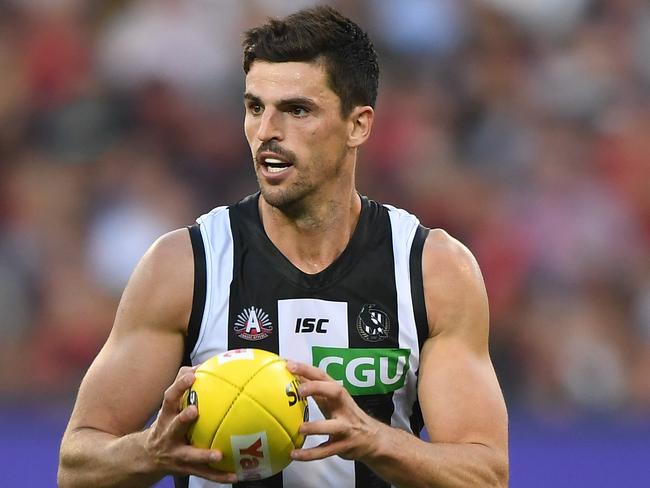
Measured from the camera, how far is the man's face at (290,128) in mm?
4531

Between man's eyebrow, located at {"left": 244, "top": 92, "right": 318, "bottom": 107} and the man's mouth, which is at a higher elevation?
man's eyebrow, located at {"left": 244, "top": 92, "right": 318, "bottom": 107}

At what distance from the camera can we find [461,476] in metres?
4.36

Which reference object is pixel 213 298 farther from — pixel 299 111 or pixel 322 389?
pixel 322 389

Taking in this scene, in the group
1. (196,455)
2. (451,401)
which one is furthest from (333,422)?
(451,401)

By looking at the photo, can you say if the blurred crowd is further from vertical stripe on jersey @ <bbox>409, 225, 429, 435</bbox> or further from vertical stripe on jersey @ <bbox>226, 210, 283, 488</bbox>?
vertical stripe on jersey @ <bbox>226, 210, 283, 488</bbox>

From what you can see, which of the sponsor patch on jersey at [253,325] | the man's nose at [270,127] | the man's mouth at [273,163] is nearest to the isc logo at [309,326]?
the sponsor patch on jersey at [253,325]

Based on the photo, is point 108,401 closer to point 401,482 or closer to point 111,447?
point 111,447

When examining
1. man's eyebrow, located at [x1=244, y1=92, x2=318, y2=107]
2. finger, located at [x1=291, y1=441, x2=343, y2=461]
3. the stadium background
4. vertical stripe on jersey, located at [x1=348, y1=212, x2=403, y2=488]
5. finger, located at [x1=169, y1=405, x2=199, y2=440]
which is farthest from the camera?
the stadium background

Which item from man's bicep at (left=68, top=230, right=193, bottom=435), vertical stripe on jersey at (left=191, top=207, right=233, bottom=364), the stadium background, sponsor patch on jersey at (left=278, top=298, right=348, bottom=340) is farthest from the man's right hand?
the stadium background

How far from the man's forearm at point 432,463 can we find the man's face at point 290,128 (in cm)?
103

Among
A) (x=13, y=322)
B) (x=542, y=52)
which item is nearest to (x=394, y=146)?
(x=542, y=52)

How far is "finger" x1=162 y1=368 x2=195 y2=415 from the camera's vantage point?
3.69m

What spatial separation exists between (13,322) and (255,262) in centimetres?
436

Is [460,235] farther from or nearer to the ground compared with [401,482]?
farther from the ground
